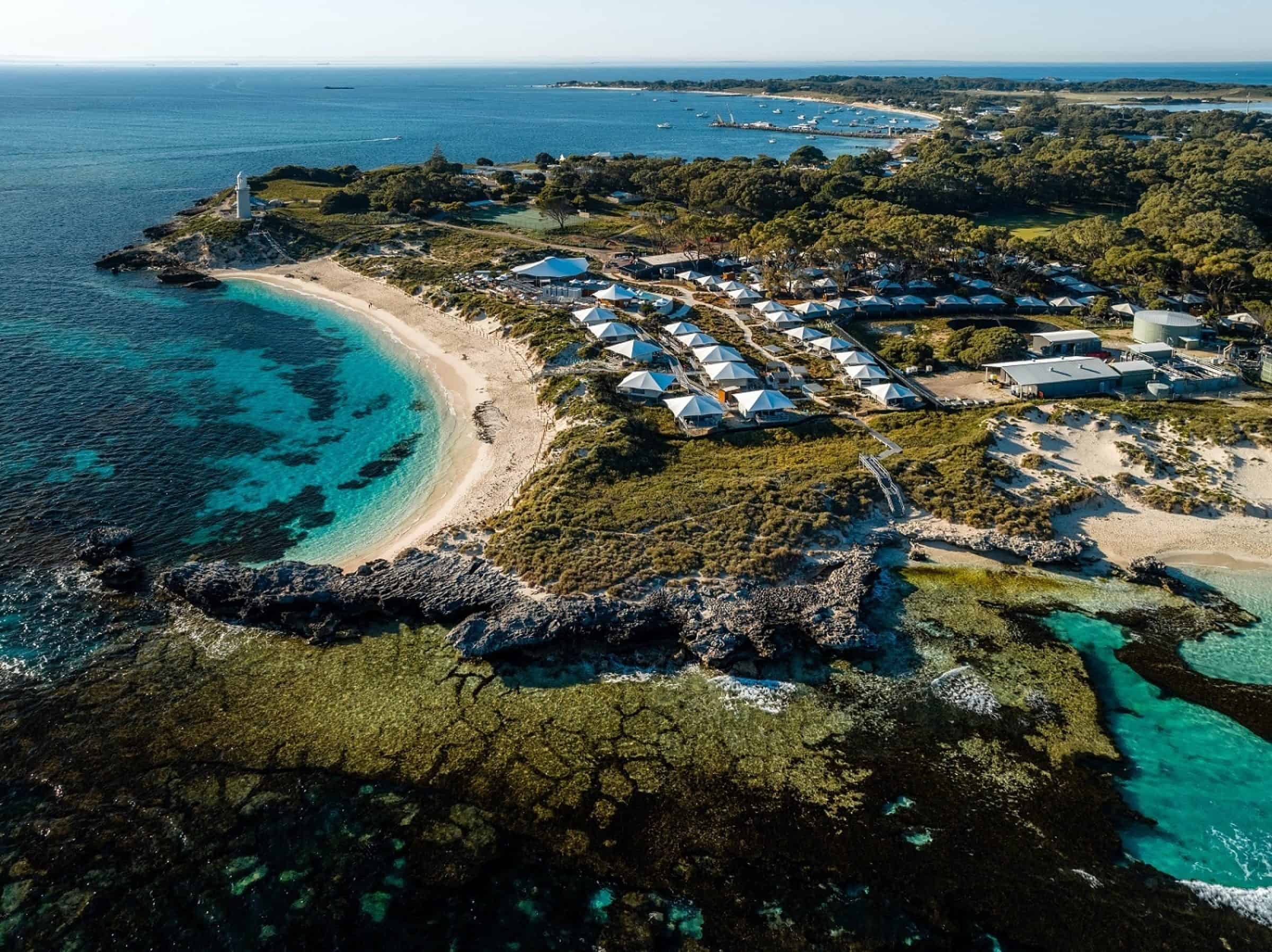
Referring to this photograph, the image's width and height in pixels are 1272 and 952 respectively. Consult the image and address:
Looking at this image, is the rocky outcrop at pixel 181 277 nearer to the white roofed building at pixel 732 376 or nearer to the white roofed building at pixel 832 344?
the white roofed building at pixel 732 376

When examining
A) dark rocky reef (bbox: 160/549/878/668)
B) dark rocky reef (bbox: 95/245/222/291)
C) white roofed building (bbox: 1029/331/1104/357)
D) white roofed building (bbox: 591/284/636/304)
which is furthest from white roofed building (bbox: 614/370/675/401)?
dark rocky reef (bbox: 95/245/222/291)

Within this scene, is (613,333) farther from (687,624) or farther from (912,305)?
(687,624)

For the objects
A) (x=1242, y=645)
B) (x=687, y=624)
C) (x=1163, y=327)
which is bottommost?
(x=1242, y=645)

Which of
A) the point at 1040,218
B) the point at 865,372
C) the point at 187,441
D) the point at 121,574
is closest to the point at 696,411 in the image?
the point at 865,372

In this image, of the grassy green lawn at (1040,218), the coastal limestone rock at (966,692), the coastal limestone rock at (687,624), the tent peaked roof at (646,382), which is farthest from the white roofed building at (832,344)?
the grassy green lawn at (1040,218)

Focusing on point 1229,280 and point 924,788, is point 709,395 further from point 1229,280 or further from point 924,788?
point 1229,280

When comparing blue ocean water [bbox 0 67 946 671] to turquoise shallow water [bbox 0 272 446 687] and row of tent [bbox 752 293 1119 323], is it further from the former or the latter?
row of tent [bbox 752 293 1119 323]

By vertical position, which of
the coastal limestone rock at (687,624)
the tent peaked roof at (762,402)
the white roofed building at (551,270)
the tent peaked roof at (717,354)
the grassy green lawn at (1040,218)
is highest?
the grassy green lawn at (1040,218)

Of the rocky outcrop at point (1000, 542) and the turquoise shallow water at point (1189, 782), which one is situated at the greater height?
the rocky outcrop at point (1000, 542)
